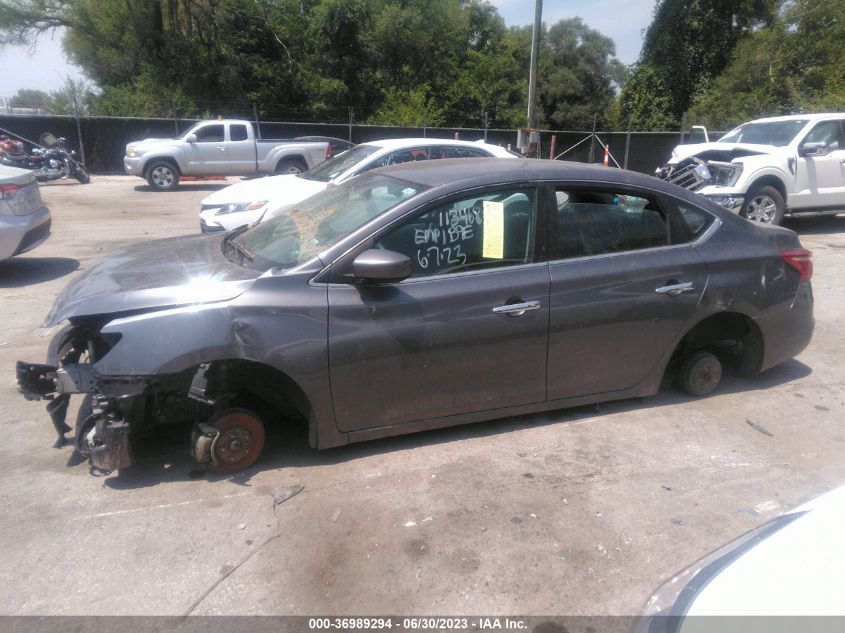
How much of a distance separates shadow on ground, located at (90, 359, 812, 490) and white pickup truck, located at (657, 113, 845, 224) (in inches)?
276

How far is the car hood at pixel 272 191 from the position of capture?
863 cm

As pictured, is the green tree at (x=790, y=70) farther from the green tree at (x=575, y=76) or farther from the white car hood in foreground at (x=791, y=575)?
the white car hood in foreground at (x=791, y=575)

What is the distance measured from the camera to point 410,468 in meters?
3.96

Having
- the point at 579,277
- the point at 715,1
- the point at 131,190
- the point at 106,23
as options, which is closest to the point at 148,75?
the point at 106,23

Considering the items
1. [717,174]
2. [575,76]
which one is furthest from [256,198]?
[575,76]

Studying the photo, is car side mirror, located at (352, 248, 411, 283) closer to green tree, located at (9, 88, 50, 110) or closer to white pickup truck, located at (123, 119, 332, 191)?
white pickup truck, located at (123, 119, 332, 191)

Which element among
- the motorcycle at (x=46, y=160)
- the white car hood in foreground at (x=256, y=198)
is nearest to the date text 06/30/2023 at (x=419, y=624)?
the white car hood in foreground at (x=256, y=198)

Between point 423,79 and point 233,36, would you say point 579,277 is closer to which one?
point 233,36

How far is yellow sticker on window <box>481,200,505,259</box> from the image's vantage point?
413 cm

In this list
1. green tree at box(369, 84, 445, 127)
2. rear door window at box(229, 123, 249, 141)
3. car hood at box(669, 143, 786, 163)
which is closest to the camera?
car hood at box(669, 143, 786, 163)

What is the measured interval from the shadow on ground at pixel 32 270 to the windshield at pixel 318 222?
4.65 m

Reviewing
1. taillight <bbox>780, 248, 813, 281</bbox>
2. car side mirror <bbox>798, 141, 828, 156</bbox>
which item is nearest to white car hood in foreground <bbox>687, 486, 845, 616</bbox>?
taillight <bbox>780, 248, 813, 281</bbox>

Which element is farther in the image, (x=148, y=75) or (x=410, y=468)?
(x=148, y=75)

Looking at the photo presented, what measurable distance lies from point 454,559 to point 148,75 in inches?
1197
